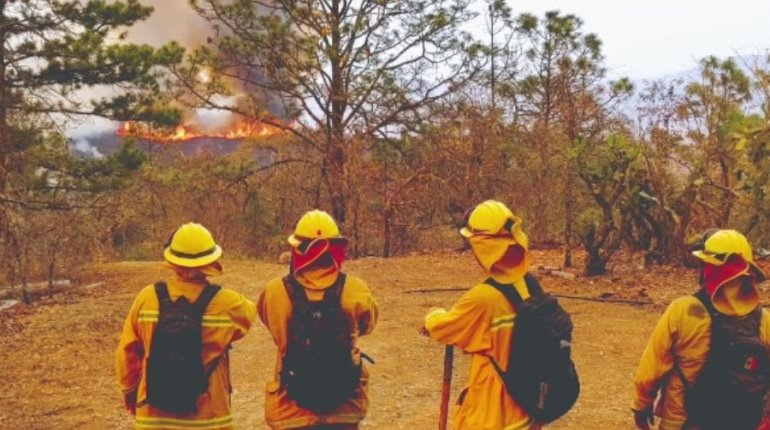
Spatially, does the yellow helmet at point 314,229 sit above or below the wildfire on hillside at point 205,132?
below

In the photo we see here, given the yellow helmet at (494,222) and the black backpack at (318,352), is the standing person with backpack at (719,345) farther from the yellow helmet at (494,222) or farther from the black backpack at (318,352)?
the black backpack at (318,352)

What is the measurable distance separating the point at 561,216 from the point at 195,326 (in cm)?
1598

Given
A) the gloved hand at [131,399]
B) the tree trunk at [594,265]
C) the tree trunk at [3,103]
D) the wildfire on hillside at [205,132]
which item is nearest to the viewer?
the gloved hand at [131,399]

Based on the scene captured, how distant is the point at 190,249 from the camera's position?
360 centimetres

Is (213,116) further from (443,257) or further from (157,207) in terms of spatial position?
(443,257)

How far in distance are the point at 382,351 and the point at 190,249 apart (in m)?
5.92

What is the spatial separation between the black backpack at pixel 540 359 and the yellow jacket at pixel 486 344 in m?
0.04

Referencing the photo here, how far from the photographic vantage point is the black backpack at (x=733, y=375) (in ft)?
10.7

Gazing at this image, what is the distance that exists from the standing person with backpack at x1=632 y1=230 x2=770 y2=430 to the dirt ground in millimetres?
3239

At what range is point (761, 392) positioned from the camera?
10.9ft

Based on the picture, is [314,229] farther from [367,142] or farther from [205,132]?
[205,132]

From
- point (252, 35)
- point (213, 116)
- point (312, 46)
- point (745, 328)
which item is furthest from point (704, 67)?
point (745, 328)

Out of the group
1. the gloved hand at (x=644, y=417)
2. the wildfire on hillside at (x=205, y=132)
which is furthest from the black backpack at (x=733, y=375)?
the wildfire on hillside at (x=205, y=132)

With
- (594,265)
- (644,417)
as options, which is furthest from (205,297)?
(594,265)
